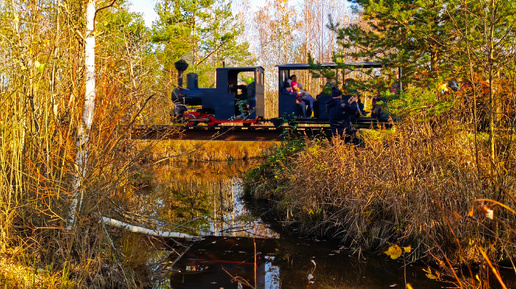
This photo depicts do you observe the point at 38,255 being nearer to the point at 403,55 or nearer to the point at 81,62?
the point at 81,62

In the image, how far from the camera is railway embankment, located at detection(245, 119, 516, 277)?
5.75m

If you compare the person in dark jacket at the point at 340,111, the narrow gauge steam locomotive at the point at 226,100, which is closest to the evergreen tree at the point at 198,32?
the narrow gauge steam locomotive at the point at 226,100

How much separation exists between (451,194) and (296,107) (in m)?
7.88

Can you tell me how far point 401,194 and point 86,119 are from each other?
4.27 metres

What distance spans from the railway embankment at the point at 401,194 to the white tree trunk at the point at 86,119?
11.8ft

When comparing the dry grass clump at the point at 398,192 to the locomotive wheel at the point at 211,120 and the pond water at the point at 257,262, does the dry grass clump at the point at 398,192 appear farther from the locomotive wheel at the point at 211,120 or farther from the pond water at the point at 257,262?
Answer: the locomotive wheel at the point at 211,120

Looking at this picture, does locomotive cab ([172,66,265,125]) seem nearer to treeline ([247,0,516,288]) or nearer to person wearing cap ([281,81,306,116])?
person wearing cap ([281,81,306,116])

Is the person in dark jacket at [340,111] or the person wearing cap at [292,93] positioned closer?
the person in dark jacket at [340,111]

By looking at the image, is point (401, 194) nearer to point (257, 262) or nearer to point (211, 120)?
point (257, 262)

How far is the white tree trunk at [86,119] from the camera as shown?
4.55 meters

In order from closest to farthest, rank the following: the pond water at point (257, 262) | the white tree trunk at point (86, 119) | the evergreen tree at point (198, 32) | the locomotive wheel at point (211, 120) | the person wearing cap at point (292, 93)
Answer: the white tree trunk at point (86, 119), the pond water at point (257, 262), the person wearing cap at point (292, 93), the locomotive wheel at point (211, 120), the evergreen tree at point (198, 32)

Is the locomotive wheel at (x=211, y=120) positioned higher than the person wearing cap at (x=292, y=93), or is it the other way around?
the person wearing cap at (x=292, y=93)

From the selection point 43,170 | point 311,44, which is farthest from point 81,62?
point 311,44

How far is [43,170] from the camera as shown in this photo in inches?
187
